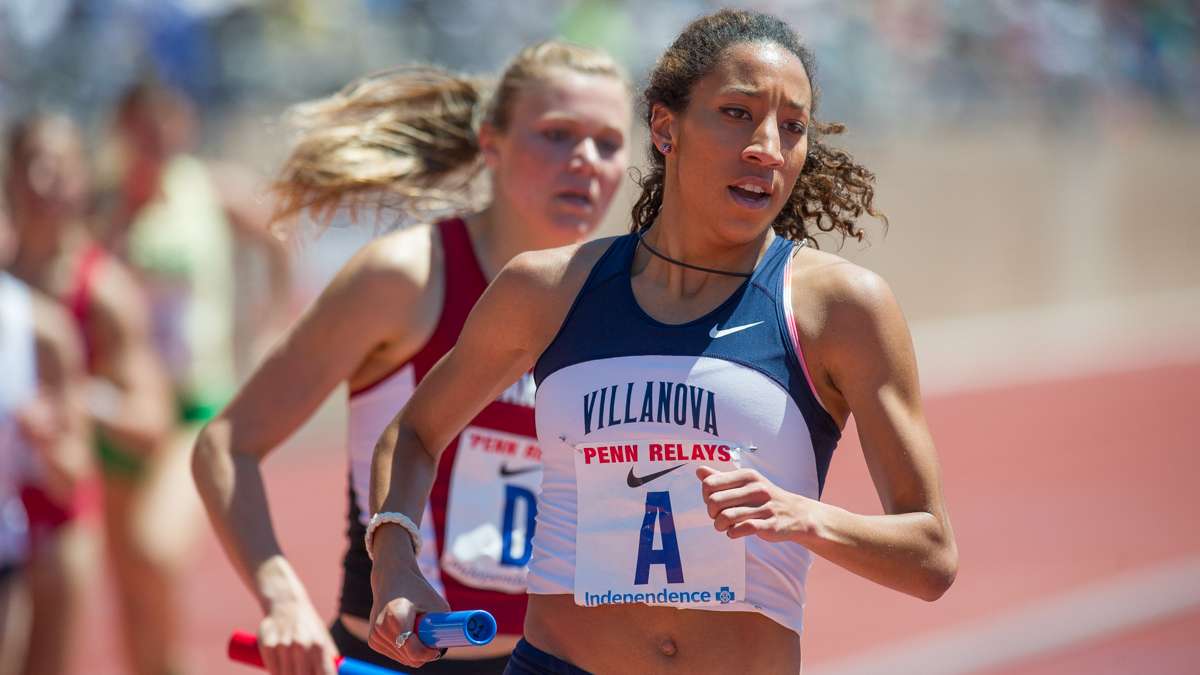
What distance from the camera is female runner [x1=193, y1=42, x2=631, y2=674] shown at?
3254 millimetres

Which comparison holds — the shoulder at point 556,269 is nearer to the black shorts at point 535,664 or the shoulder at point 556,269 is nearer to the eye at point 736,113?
the eye at point 736,113

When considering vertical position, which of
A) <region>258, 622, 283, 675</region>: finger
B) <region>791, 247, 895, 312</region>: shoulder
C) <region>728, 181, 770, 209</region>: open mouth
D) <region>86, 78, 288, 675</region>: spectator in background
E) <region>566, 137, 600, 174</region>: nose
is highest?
<region>86, 78, 288, 675</region>: spectator in background

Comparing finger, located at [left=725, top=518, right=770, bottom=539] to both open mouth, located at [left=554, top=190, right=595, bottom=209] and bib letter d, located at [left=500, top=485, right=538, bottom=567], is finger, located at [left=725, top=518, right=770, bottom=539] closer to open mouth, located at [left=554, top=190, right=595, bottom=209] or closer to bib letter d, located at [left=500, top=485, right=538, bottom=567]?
bib letter d, located at [left=500, top=485, right=538, bottom=567]

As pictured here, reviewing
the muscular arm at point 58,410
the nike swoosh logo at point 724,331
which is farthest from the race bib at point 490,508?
the muscular arm at point 58,410

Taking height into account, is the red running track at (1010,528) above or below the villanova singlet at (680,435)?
above

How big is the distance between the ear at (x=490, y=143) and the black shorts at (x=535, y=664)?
4.52ft

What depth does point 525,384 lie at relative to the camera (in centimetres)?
342

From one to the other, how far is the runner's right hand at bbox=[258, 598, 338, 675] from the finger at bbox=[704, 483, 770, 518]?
1037 mm

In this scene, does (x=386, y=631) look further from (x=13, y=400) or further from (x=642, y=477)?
(x=13, y=400)

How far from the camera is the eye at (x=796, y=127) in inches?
99.6

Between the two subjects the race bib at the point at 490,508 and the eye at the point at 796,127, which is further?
the race bib at the point at 490,508

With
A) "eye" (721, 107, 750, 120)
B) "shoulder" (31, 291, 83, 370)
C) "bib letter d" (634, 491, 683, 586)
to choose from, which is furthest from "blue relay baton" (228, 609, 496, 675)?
"shoulder" (31, 291, 83, 370)

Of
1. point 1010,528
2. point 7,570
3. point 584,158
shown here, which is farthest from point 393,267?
point 1010,528

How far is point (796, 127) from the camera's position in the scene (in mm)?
2539
